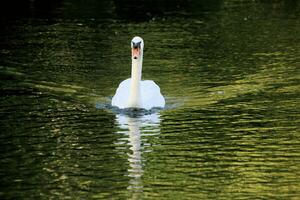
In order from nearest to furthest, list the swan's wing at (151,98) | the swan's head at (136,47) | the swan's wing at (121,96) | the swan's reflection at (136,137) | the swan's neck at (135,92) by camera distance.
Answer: the swan's reflection at (136,137) → the swan's neck at (135,92) → the swan's wing at (151,98) → the swan's wing at (121,96) → the swan's head at (136,47)

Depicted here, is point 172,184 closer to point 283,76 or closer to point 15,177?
point 15,177

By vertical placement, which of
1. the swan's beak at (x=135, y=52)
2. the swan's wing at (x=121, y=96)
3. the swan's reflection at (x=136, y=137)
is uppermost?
the swan's beak at (x=135, y=52)

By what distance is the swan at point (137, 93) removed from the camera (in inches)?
867

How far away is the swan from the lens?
2202 centimetres

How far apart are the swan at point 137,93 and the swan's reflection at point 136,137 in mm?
608

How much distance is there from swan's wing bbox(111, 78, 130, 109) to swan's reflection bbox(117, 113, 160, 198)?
87cm

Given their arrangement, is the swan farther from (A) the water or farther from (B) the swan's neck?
(A) the water

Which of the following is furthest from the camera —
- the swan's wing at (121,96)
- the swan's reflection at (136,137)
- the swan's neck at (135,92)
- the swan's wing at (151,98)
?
the swan's wing at (121,96)

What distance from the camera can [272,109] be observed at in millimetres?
21500

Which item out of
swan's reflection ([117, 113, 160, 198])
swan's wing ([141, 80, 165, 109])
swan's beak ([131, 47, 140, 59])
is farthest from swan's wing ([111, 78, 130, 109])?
swan's reflection ([117, 113, 160, 198])

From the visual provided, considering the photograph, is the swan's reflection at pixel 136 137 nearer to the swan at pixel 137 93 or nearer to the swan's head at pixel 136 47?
the swan at pixel 137 93

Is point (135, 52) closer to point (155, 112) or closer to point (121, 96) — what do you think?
point (121, 96)

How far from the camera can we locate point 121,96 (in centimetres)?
2256

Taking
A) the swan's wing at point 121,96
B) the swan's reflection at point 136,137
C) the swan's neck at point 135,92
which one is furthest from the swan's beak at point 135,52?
the swan's reflection at point 136,137
